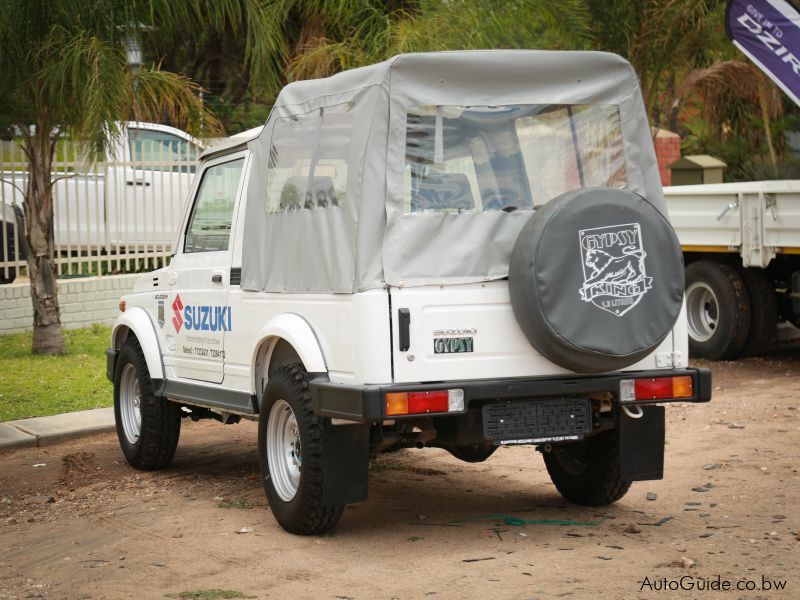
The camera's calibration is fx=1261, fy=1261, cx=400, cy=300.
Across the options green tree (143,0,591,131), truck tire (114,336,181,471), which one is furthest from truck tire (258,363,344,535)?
green tree (143,0,591,131)

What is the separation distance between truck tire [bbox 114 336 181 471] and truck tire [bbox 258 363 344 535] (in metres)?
1.72

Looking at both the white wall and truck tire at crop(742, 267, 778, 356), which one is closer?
truck tire at crop(742, 267, 778, 356)

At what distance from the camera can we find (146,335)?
322 inches

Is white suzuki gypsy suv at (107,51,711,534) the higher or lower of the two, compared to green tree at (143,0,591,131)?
lower

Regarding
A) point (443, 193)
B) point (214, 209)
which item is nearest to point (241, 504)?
point (214, 209)

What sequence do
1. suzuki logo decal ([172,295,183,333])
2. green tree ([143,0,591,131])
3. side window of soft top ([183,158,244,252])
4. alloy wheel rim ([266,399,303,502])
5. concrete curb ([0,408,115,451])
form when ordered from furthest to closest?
green tree ([143,0,591,131]) → concrete curb ([0,408,115,451]) → suzuki logo decal ([172,295,183,333]) → side window of soft top ([183,158,244,252]) → alloy wheel rim ([266,399,303,502])

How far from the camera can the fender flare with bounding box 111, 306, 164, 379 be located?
26.5 ft

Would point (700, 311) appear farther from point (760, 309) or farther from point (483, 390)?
point (483, 390)

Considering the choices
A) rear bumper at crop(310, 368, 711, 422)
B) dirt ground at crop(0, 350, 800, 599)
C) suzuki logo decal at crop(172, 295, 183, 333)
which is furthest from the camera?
suzuki logo decal at crop(172, 295, 183, 333)

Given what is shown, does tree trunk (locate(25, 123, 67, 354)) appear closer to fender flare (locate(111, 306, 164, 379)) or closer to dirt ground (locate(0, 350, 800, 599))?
dirt ground (locate(0, 350, 800, 599))

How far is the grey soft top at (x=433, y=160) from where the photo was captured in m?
5.95

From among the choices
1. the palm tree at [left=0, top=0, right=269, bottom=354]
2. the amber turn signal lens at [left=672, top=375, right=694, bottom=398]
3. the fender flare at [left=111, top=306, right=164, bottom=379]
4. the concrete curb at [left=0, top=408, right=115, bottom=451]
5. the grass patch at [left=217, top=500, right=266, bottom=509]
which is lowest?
the grass patch at [left=217, top=500, right=266, bottom=509]

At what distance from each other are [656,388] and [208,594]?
2.38 metres

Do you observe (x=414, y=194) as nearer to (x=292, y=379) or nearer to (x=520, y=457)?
(x=292, y=379)
